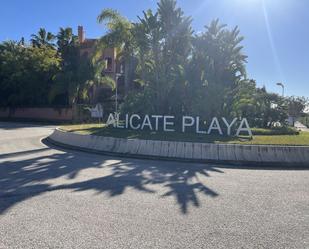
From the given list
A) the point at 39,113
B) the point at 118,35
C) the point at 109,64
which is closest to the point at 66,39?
the point at 109,64

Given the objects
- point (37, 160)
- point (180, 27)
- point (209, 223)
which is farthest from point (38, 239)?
point (180, 27)

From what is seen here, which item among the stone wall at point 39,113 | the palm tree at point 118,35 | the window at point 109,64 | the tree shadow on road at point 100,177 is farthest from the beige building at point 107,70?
the tree shadow on road at point 100,177

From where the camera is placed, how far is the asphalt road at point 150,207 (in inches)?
192

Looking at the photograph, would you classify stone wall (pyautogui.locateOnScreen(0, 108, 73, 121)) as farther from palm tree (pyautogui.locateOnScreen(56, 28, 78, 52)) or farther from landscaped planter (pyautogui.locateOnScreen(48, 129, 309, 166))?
landscaped planter (pyautogui.locateOnScreen(48, 129, 309, 166))

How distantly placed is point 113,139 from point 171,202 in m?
8.24

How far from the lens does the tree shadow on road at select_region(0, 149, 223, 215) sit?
7.48 metres

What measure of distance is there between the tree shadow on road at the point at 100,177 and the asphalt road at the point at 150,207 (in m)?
0.02

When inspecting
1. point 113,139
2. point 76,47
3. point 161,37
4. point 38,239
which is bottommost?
point 38,239

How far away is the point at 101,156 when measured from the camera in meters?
13.8

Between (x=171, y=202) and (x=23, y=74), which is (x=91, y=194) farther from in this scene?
(x=23, y=74)

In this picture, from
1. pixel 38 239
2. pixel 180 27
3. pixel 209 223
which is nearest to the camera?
pixel 38 239

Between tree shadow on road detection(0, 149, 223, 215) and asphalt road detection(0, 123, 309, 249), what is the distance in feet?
0.08

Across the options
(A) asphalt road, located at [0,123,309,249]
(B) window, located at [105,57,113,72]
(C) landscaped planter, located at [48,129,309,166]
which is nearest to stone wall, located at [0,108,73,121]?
(B) window, located at [105,57,113,72]

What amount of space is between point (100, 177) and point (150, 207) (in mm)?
3160
